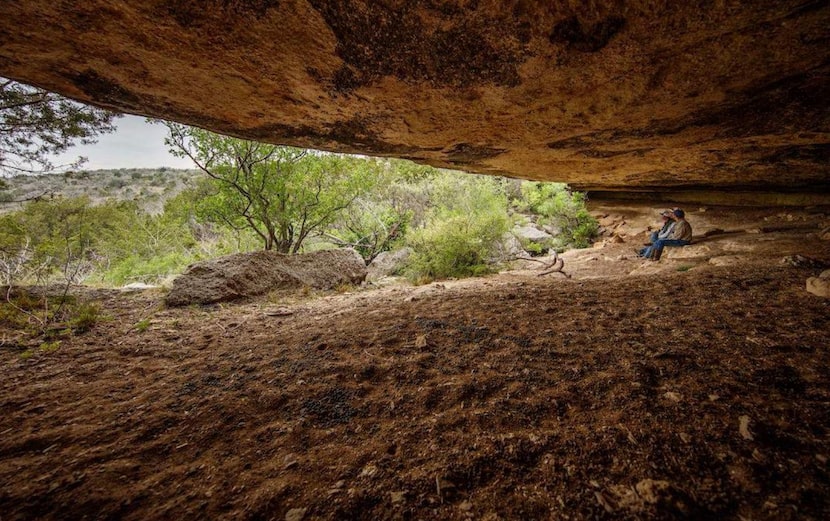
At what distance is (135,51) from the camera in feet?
7.95

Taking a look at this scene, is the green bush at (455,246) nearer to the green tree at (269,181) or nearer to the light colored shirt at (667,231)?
the green tree at (269,181)

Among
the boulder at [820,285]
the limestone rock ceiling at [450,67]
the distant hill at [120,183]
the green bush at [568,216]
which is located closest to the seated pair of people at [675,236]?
the limestone rock ceiling at [450,67]

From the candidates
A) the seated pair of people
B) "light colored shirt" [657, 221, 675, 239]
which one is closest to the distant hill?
the seated pair of people

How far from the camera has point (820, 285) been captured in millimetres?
3006

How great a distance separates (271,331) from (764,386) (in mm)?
4400

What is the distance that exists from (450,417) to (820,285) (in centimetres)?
417

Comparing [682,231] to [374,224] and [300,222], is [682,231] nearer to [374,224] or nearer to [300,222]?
[374,224]

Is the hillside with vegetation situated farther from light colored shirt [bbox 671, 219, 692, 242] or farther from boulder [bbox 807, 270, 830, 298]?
boulder [bbox 807, 270, 830, 298]

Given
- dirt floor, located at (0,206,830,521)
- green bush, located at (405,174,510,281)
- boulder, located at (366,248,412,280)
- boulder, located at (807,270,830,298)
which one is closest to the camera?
dirt floor, located at (0,206,830,521)

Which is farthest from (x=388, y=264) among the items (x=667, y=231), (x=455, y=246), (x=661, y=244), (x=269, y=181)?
(x=667, y=231)

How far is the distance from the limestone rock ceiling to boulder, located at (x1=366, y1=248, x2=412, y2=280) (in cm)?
627

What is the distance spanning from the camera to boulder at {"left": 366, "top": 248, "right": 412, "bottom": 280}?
33.6 ft

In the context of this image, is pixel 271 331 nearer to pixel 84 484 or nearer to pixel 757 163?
pixel 84 484

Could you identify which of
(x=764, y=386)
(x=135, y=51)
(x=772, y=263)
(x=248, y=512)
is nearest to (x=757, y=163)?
(x=772, y=263)
